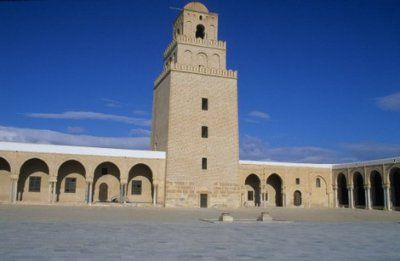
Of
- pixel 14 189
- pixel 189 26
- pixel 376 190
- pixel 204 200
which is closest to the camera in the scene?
pixel 14 189

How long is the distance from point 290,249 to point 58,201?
2102 cm

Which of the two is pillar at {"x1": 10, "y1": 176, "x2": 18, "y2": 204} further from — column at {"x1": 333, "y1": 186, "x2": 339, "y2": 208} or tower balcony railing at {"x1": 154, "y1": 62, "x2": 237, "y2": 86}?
column at {"x1": 333, "y1": 186, "x2": 339, "y2": 208}

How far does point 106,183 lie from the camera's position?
1074 inches

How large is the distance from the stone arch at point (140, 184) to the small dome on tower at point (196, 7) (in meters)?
12.1

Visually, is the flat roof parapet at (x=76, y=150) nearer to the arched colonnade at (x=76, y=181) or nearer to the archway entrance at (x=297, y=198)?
the arched colonnade at (x=76, y=181)

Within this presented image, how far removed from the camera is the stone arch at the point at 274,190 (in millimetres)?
33281

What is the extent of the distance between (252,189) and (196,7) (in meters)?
14.8

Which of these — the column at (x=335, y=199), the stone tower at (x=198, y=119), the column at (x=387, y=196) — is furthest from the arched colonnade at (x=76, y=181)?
the column at (x=387, y=196)

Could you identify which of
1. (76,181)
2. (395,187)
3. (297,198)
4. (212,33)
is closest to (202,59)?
(212,33)

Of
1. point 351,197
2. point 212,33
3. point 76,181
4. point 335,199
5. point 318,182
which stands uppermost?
point 212,33

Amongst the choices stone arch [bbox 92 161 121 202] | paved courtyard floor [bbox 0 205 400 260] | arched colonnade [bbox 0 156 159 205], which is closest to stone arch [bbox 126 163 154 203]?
arched colonnade [bbox 0 156 159 205]

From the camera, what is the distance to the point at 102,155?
26016 millimetres

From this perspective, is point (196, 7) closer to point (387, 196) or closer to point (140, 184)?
point (140, 184)

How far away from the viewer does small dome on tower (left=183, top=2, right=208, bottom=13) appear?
30312mm
